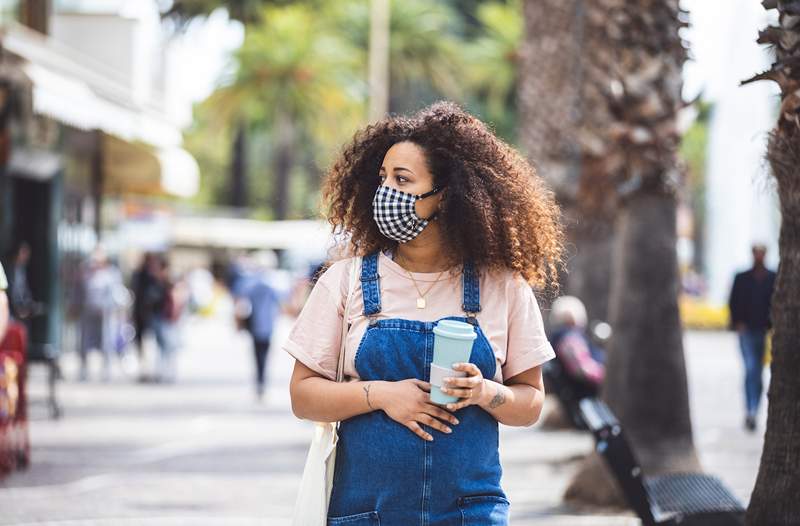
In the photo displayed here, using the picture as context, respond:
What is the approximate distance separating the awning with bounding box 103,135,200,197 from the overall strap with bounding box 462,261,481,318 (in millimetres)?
18976

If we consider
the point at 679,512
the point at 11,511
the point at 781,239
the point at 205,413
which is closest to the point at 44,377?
the point at 205,413

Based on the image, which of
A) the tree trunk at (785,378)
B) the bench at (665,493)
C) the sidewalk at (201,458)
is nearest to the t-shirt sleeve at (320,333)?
the tree trunk at (785,378)

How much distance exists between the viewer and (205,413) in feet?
48.3

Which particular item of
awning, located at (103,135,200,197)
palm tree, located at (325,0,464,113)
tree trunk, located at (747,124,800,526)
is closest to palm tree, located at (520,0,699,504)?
tree trunk, located at (747,124,800,526)

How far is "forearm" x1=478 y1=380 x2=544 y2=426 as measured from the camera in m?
3.35

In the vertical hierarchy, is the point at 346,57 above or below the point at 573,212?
above

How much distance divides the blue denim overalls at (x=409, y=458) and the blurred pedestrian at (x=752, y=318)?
10.8 metres

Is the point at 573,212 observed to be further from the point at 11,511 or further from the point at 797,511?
the point at 797,511

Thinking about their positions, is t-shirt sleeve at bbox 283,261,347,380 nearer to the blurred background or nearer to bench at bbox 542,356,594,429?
the blurred background

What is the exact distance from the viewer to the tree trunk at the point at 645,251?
9250mm

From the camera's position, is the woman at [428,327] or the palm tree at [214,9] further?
the palm tree at [214,9]

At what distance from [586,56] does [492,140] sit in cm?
998

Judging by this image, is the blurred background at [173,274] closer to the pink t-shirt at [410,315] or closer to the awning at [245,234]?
the pink t-shirt at [410,315]

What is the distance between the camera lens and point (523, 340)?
3512 millimetres
